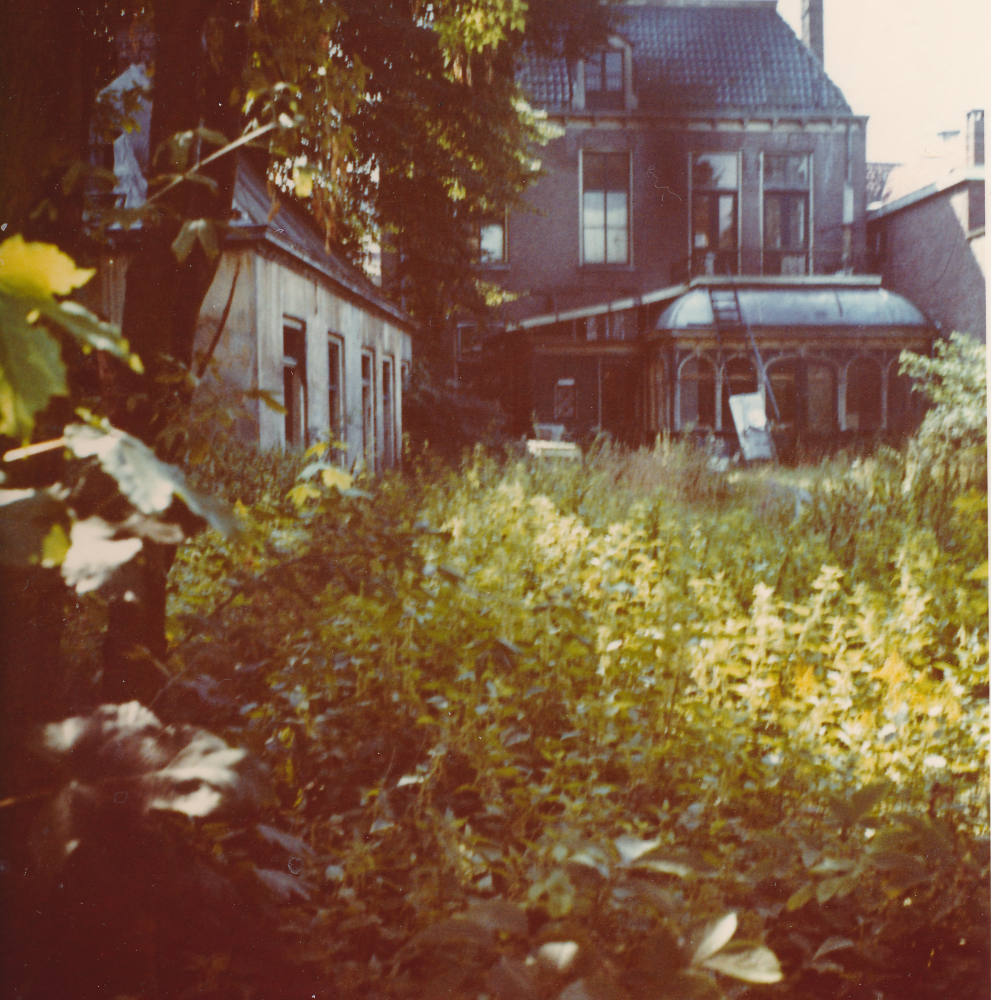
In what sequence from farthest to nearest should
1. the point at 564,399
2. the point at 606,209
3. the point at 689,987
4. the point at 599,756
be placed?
the point at 606,209 → the point at 564,399 → the point at 599,756 → the point at 689,987

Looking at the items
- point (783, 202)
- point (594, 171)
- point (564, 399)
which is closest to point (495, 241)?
point (594, 171)

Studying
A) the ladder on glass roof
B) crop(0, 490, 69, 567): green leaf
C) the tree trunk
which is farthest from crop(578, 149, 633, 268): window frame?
crop(0, 490, 69, 567): green leaf

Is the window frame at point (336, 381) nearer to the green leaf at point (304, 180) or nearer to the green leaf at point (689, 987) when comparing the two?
the green leaf at point (304, 180)

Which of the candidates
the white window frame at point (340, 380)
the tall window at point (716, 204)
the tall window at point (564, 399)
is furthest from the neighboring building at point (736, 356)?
the white window frame at point (340, 380)

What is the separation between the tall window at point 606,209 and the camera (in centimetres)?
2512

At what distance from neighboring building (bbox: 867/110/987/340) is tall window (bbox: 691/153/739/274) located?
402 centimetres

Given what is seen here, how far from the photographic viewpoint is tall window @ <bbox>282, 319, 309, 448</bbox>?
1091cm

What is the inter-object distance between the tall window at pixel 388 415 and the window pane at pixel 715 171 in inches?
499

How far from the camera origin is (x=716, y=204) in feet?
82.8

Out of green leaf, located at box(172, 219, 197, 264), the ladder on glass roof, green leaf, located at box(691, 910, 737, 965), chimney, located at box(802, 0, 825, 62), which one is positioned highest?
chimney, located at box(802, 0, 825, 62)

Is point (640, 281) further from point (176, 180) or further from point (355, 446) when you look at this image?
point (176, 180)

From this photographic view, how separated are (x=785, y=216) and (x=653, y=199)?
12.2 ft

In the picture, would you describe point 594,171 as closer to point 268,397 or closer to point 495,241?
point 495,241

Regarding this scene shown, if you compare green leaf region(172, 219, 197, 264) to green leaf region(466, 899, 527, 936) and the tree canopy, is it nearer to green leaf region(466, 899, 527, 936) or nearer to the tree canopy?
the tree canopy
